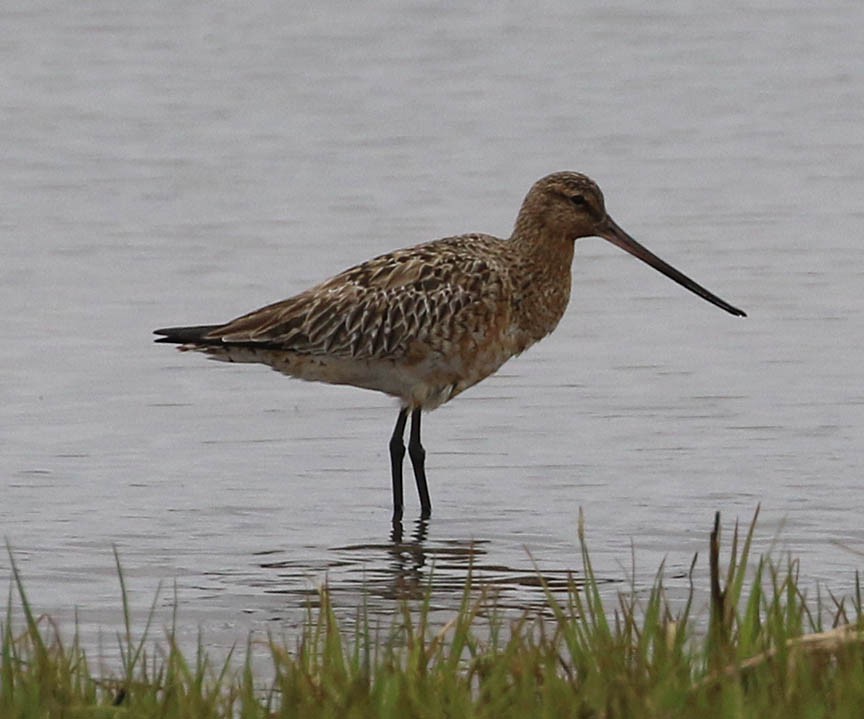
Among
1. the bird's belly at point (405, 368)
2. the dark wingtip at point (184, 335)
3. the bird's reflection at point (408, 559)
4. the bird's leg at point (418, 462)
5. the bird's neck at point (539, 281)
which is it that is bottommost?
the bird's reflection at point (408, 559)

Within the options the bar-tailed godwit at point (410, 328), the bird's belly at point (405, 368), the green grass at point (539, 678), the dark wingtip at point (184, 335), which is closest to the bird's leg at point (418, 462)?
the bar-tailed godwit at point (410, 328)

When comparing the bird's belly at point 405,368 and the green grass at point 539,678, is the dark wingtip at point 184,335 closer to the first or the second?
the bird's belly at point 405,368

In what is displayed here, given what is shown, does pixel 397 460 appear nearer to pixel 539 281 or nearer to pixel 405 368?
pixel 405 368

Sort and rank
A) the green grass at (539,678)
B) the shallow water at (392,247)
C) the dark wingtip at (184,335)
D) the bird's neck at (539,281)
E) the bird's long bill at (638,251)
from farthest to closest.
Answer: the bird's long bill at (638,251) → the bird's neck at (539,281) → the dark wingtip at (184,335) → the shallow water at (392,247) → the green grass at (539,678)

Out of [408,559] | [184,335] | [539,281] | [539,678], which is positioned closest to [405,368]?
[539,281]

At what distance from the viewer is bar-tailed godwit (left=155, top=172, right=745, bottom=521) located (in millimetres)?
9531

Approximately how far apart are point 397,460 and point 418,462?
0.08m

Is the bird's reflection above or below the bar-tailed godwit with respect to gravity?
below

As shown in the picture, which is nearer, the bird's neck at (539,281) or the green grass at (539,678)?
the green grass at (539,678)

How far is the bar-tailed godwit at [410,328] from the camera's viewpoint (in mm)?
9531

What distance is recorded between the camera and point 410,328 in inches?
375

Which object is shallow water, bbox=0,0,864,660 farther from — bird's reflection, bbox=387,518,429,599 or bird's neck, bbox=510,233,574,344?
bird's neck, bbox=510,233,574,344

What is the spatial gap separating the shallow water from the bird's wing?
0.64 metres

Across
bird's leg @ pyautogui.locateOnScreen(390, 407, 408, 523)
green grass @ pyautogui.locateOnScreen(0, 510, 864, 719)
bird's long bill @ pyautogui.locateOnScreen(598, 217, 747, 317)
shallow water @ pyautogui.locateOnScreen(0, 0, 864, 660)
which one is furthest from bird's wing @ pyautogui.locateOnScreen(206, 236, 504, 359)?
green grass @ pyautogui.locateOnScreen(0, 510, 864, 719)
